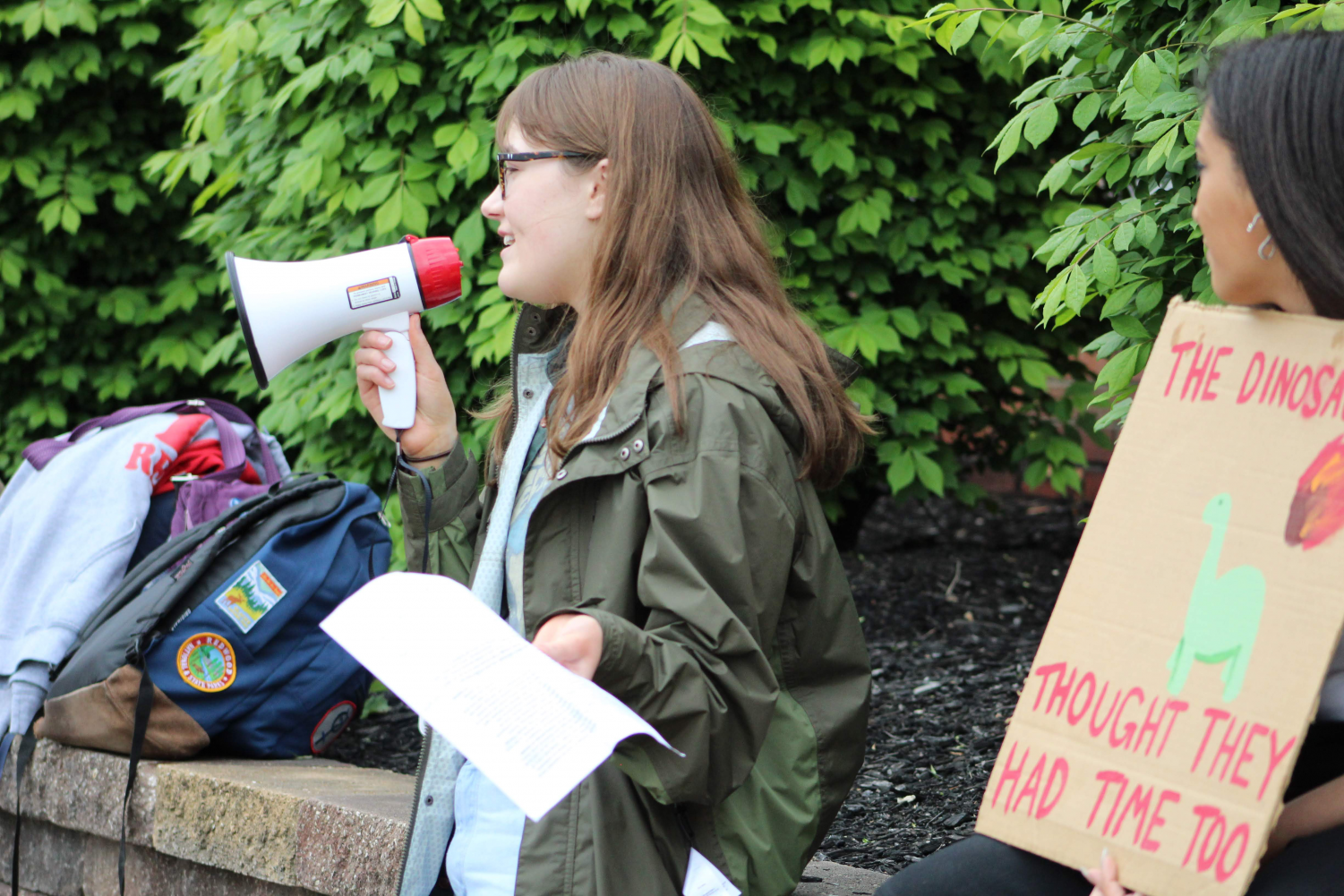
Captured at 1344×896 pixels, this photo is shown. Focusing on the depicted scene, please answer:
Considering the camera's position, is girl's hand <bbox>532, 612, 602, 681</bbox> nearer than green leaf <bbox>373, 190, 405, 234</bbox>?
Yes

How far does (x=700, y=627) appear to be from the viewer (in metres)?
1.79

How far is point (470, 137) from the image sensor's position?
3762 mm

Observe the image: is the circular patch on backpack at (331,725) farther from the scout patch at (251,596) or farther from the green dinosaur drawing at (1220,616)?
the green dinosaur drawing at (1220,616)

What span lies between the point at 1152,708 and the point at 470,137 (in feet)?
9.21

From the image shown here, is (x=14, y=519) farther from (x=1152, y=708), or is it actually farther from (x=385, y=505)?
(x=1152, y=708)

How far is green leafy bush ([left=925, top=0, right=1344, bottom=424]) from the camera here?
212cm

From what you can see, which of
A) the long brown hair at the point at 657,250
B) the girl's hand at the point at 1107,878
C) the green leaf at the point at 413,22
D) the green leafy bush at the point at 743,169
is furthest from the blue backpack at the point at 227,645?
the girl's hand at the point at 1107,878

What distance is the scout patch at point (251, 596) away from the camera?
128 inches

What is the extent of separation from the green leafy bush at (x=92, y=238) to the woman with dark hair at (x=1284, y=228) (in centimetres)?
493

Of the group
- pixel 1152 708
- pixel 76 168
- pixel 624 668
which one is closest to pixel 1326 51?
pixel 1152 708

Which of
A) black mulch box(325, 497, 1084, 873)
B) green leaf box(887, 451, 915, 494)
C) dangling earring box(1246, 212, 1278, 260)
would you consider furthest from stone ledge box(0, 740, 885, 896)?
green leaf box(887, 451, 915, 494)

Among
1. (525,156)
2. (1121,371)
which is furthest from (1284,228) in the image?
(525,156)

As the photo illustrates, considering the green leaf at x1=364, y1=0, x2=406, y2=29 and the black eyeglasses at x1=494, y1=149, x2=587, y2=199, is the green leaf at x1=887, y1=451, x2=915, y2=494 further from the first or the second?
the black eyeglasses at x1=494, y1=149, x2=587, y2=199

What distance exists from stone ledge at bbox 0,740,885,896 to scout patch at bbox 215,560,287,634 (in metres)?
0.37
